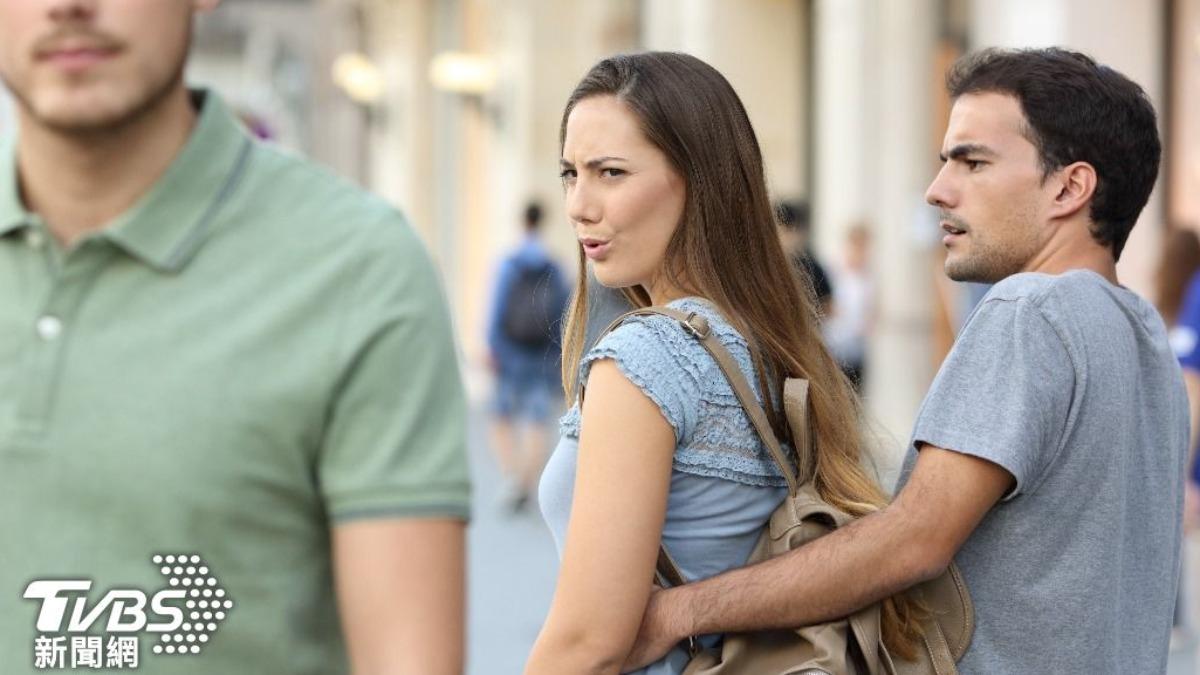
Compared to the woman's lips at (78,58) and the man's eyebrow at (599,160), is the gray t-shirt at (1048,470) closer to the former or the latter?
the man's eyebrow at (599,160)

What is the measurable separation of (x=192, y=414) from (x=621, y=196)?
3.59ft

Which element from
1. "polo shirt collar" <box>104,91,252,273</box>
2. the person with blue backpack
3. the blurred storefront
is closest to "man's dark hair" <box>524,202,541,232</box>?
the person with blue backpack

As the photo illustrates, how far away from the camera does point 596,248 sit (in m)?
3.01

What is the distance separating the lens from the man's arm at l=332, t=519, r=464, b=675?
2.01 meters

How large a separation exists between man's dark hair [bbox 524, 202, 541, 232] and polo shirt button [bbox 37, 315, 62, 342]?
10934mm

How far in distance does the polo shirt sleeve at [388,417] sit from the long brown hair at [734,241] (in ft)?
3.13

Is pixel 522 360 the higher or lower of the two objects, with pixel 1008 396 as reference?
lower

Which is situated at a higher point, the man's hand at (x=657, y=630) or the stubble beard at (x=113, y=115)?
the stubble beard at (x=113, y=115)

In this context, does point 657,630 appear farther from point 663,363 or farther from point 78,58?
point 78,58

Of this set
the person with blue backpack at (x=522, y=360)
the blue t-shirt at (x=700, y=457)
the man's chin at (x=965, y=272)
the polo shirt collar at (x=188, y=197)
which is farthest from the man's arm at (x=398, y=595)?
the person with blue backpack at (x=522, y=360)

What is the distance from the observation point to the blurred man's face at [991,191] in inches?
117

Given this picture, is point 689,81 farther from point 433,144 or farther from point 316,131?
point 316,131

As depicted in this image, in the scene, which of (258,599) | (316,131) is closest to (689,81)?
(258,599)

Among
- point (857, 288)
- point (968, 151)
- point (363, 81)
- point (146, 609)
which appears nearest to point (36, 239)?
point (146, 609)
